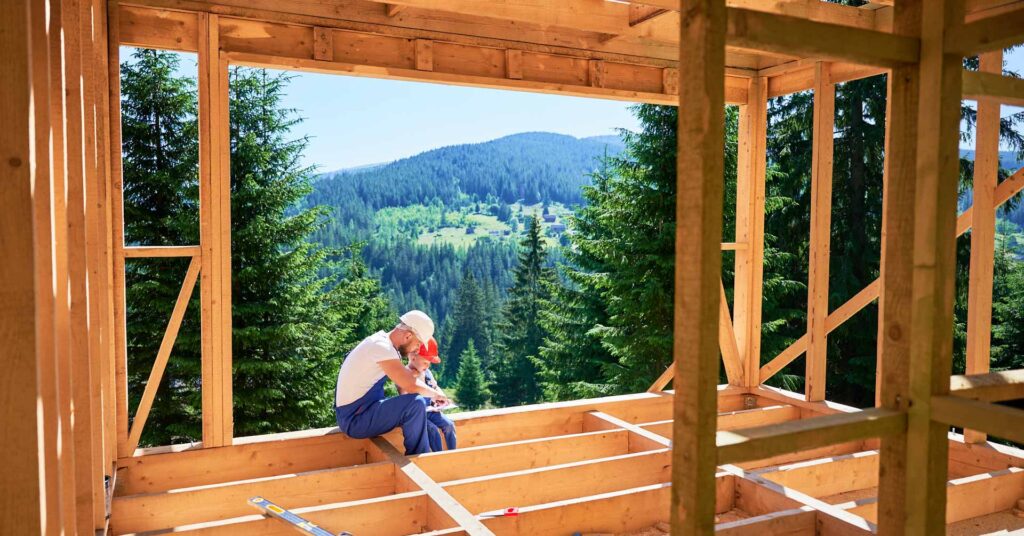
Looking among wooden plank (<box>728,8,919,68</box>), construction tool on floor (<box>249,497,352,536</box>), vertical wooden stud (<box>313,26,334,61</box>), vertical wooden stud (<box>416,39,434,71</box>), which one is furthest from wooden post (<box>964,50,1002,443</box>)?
vertical wooden stud (<box>313,26,334,61</box>)

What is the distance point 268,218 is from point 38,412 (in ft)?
44.9

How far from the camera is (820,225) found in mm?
6102

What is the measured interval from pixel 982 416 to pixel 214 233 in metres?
4.37

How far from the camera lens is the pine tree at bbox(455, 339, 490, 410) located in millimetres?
31531

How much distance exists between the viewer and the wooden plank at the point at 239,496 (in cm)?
381

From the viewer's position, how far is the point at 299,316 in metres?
14.4

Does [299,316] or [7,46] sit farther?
[299,316]

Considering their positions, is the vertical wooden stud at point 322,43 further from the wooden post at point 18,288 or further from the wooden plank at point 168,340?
the wooden post at point 18,288

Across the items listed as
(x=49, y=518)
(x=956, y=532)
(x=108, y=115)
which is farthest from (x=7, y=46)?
(x=956, y=532)

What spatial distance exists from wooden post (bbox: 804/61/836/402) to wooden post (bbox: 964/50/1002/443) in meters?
1.22

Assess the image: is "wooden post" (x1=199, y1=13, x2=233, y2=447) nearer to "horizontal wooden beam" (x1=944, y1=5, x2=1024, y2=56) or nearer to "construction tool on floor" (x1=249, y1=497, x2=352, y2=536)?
"construction tool on floor" (x1=249, y1=497, x2=352, y2=536)

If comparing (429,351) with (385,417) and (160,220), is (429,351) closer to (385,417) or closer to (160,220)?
(385,417)

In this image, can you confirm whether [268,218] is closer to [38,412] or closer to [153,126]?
[153,126]

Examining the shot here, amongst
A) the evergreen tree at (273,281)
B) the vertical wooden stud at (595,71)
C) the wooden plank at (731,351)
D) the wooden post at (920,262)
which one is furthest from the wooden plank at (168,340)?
the evergreen tree at (273,281)
